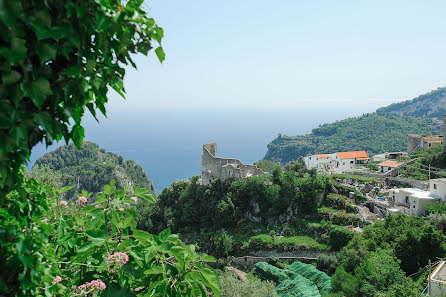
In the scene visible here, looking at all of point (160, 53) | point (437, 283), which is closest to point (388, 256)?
point (437, 283)

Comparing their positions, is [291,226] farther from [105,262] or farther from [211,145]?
[105,262]

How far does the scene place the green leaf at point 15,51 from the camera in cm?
157

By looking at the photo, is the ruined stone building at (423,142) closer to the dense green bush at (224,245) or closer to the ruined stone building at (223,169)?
the ruined stone building at (223,169)

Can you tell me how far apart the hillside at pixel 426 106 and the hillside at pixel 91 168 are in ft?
432

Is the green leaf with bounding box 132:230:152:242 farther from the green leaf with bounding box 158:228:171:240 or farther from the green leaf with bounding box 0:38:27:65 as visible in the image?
the green leaf with bounding box 0:38:27:65

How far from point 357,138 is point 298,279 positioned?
79.6 meters

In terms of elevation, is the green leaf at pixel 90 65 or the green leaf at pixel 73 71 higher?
the green leaf at pixel 90 65

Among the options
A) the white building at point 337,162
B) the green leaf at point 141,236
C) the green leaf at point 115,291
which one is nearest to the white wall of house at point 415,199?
the white building at point 337,162

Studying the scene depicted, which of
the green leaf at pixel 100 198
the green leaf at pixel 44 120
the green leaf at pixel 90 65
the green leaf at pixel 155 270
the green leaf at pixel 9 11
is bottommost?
the green leaf at pixel 155 270

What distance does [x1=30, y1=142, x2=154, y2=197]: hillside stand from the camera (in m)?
57.1

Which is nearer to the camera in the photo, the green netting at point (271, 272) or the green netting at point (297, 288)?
the green netting at point (297, 288)

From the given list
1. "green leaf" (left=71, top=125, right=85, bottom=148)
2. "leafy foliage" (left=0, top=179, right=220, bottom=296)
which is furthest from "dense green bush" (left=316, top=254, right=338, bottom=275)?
"green leaf" (left=71, top=125, right=85, bottom=148)

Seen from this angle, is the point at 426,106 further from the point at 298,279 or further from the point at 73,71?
the point at 73,71

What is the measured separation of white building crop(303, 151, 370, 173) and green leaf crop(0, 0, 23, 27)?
37.1m
